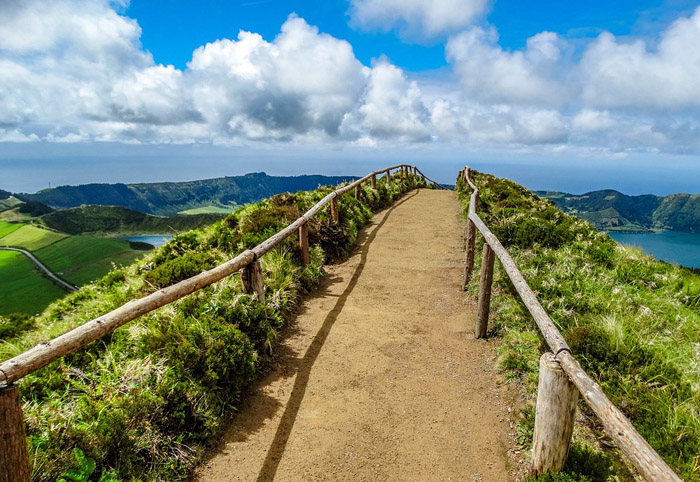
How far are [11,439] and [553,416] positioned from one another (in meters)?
3.71

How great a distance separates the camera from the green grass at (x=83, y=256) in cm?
7575

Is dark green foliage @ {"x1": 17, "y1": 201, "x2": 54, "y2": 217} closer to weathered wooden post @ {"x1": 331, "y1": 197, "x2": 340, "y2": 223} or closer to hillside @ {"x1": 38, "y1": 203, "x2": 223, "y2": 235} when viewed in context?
hillside @ {"x1": 38, "y1": 203, "x2": 223, "y2": 235}

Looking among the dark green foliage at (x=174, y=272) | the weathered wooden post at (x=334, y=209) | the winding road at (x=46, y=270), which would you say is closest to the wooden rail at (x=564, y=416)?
the dark green foliage at (x=174, y=272)

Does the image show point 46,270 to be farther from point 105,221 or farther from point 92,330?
point 105,221

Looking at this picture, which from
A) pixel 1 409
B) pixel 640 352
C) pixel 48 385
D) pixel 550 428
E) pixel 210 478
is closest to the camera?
pixel 1 409

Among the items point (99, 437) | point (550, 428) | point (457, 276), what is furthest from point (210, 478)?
point (457, 276)

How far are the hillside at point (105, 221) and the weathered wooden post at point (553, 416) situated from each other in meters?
155

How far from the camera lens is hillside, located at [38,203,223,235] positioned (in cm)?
15250

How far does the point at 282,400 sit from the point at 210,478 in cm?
128

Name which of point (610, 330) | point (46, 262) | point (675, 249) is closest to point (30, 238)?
point (46, 262)

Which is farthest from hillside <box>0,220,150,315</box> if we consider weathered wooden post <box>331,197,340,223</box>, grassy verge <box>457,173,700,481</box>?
grassy verge <box>457,173,700,481</box>

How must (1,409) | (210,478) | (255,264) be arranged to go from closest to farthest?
(1,409) < (210,478) < (255,264)

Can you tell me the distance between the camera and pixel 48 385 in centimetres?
402

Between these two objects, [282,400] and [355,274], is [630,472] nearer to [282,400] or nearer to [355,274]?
[282,400]
